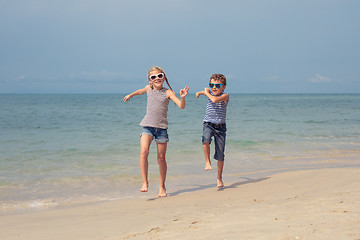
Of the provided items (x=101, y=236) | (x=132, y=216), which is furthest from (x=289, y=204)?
(x=101, y=236)

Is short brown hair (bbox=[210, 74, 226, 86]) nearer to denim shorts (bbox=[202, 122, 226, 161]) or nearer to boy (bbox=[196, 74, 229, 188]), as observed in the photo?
boy (bbox=[196, 74, 229, 188])

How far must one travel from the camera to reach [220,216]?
3.69 meters

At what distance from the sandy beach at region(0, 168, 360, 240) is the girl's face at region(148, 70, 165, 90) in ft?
5.46

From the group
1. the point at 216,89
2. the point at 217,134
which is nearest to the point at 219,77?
the point at 216,89

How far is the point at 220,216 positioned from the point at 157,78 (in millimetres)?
2311

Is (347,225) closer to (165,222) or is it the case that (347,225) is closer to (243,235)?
(243,235)

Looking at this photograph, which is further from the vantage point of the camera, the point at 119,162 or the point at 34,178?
the point at 119,162

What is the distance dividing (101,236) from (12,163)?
18.8 ft

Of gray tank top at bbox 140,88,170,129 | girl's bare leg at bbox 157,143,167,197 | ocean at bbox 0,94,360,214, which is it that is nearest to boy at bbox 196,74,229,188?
gray tank top at bbox 140,88,170,129

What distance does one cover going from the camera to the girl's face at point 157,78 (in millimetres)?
5180

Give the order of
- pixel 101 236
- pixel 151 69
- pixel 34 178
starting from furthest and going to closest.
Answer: pixel 34 178 → pixel 151 69 → pixel 101 236

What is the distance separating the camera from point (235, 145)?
36.8ft

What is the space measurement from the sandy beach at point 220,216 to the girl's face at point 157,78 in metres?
1.66

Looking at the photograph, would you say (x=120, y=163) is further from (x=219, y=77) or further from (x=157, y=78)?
(x=219, y=77)
